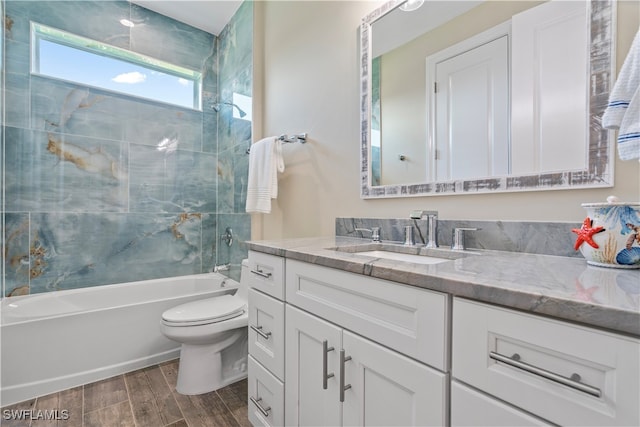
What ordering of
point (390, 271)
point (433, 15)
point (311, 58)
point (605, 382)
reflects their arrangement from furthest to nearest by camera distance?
point (311, 58)
point (433, 15)
point (390, 271)
point (605, 382)

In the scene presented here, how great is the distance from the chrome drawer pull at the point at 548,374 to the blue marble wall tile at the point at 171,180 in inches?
113

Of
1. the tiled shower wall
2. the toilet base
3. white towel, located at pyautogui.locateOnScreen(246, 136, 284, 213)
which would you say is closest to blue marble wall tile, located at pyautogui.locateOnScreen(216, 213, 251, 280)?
the tiled shower wall

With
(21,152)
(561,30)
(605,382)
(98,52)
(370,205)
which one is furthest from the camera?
(98,52)

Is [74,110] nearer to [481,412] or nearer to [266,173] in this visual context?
[266,173]

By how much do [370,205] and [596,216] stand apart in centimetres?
88

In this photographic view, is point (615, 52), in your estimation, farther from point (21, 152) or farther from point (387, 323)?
point (21, 152)

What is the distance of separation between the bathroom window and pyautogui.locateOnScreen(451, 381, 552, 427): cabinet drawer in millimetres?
3122

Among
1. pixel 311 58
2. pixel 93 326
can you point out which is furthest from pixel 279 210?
pixel 93 326

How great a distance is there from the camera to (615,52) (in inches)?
31.7

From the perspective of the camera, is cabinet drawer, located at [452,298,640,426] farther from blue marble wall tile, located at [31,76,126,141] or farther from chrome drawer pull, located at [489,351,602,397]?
blue marble wall tile, located at [31,76,126,141]

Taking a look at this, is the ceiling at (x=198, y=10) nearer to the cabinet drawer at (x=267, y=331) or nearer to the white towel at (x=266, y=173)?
the white towel at (x=266, y=173)

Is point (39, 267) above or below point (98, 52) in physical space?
below

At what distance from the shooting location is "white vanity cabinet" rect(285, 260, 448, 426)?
0.65 metres

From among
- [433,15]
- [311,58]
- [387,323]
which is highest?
[311,58]
